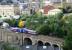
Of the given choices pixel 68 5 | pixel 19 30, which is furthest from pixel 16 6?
pixel 19 30

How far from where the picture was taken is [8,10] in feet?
116

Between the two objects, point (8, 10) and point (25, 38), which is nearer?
point (25, 38)

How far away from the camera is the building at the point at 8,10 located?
34.8 metres

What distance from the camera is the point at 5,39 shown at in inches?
814

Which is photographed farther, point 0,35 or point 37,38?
point 0,35

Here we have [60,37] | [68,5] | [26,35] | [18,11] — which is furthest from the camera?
[18,11]

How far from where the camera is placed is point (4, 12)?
117ft

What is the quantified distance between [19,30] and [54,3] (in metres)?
11.4

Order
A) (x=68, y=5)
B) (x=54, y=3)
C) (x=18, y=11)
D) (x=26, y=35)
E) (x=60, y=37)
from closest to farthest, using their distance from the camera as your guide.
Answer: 1. (x=60, y=37)
2. (x=26, y=35)
3. (x=68, y=5)
4. (x=54, y=3)
5. (x=18, y=11)

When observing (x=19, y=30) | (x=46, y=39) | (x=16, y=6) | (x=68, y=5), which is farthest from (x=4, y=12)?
(x=46, y=39)

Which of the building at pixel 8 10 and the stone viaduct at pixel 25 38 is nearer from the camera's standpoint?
the stone viaduct at pixel 25 38

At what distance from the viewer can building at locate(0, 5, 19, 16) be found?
114 ft

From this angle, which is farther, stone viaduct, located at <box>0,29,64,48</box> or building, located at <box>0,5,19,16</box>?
building, located at <box>0,5,19,16</box>

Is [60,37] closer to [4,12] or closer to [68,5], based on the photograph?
[68,5]
